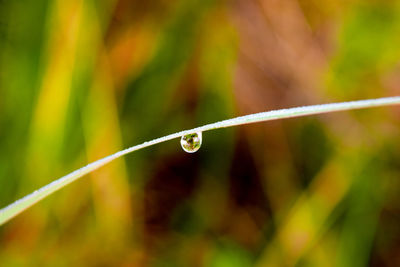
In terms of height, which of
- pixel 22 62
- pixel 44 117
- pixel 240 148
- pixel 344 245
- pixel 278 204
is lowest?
pixel 344 245

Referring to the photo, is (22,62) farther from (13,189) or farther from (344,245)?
(344,245)

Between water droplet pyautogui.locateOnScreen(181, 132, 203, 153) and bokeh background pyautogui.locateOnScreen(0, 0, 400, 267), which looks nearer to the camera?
water droplet pyautogui.locateOnScreen(181, 132, 203, 153)

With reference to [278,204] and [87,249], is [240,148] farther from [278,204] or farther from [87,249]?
[87,249]

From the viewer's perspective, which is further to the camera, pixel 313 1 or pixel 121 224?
pixel 313 1

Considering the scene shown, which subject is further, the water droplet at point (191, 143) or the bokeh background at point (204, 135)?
the bokeh background at point (204, 135)

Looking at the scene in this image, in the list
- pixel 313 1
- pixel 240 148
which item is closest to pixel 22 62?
pixel 240 148

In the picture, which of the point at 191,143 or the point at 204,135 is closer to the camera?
the point at 191,143

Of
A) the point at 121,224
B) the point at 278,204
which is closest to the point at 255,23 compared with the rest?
the point at 278,204

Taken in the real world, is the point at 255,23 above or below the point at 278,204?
above
